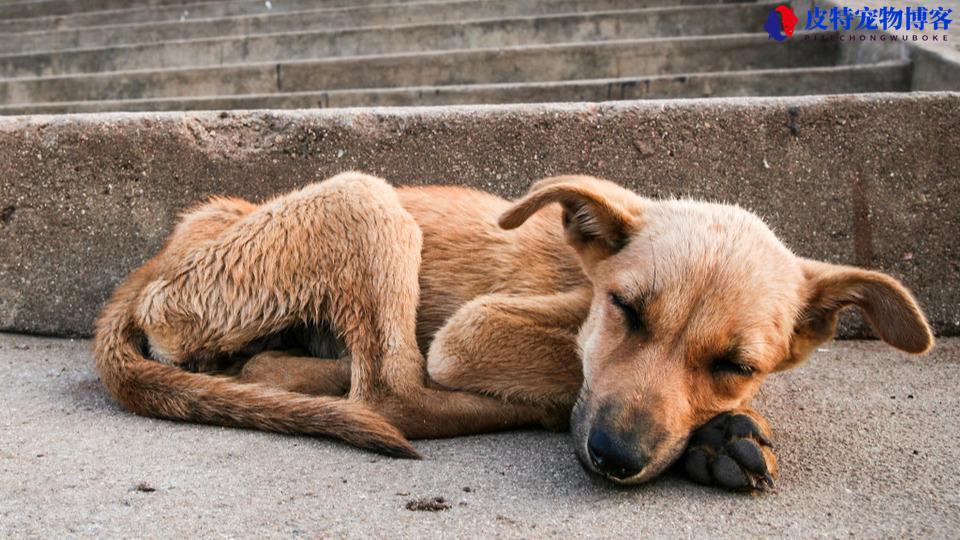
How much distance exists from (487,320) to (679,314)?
1.06m

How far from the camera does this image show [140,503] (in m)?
2.98

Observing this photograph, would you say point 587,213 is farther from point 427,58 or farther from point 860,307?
point 427,58

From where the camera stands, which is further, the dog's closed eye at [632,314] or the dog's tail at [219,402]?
the dog's tail at [219,402]

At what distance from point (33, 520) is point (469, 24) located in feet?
26.2

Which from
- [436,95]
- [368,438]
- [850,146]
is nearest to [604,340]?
[368,438]

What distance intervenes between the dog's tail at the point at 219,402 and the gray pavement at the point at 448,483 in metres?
0.07

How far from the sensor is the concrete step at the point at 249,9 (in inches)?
421

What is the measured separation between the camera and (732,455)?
327 centimetres

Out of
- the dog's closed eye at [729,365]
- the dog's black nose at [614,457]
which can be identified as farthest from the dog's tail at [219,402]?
the dog's closed eye at [729,365]

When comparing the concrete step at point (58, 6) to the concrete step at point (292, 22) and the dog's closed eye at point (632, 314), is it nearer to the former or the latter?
the concrete step at point (292, 22)

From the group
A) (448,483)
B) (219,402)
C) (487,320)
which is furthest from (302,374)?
(448,483)

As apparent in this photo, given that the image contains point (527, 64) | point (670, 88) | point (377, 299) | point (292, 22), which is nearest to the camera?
point (377, 299)

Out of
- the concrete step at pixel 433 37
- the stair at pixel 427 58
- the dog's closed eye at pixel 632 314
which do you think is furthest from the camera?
the concrete step at pixel 433 37

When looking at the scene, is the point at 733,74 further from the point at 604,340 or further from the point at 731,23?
the point at 604,340
